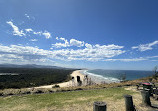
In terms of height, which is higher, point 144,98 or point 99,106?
point 99,106

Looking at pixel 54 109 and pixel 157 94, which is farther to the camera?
pixel 157 94

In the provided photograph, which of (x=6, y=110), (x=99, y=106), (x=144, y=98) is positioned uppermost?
(x=99, y=106)

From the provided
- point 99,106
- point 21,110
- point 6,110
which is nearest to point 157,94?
point 99,106

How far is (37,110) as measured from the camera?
511cm

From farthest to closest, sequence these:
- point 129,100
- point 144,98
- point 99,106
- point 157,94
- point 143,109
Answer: point 157,94 → point 144,98 → point 143,109 → point 129,100 → point 99,106

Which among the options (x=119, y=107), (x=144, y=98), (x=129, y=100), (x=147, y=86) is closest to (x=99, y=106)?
(x=129, y=100)

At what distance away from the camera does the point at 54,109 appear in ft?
17.2

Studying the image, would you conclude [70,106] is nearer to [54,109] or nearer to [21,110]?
[54,109]

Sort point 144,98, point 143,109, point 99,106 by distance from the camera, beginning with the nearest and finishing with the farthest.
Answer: point 99,106 < point 143,109 < point 144,98

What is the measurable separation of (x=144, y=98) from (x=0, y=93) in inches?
398

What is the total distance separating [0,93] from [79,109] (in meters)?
6.96

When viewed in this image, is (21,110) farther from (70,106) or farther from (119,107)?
(119,107)

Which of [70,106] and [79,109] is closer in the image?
[79,109]

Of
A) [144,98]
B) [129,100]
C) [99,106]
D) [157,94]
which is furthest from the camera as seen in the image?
[157,94]
